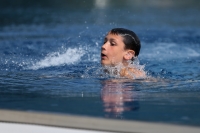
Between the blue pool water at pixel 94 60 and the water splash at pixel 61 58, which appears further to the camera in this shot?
the water splash at pixel 61 58

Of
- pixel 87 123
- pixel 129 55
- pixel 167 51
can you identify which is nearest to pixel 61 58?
pixel 167 51

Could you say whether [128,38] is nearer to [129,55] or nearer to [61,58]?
[129,55]

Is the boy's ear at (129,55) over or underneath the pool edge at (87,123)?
over

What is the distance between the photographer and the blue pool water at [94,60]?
2059 mm

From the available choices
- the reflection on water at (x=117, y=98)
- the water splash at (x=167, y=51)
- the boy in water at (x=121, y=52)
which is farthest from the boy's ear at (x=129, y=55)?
the water splash at (x=167, y=51)

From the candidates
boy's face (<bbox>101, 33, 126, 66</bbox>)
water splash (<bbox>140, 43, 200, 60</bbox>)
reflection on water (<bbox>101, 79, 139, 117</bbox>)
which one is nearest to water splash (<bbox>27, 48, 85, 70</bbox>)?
water splash (<bbox>140, 43, 200, 60</bbox>)

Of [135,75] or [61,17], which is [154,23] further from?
[135,75]

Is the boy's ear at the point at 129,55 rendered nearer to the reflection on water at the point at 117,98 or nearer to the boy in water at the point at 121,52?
the boy in water at the point at 121,52

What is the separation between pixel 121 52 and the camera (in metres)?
3.46

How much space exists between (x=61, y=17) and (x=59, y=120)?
15.2 ft

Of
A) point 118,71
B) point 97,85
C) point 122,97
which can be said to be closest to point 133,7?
point 118,71

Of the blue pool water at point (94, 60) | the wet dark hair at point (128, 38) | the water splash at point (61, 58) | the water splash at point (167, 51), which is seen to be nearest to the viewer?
the blue pool water at point (94, 60)

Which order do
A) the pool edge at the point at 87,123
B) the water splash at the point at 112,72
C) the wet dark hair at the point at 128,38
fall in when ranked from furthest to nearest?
the wet dark hair at the point at 128,38 → the water splash at the point at 112,72 → the pool edge at the point at 87,123

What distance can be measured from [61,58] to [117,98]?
2396mm
